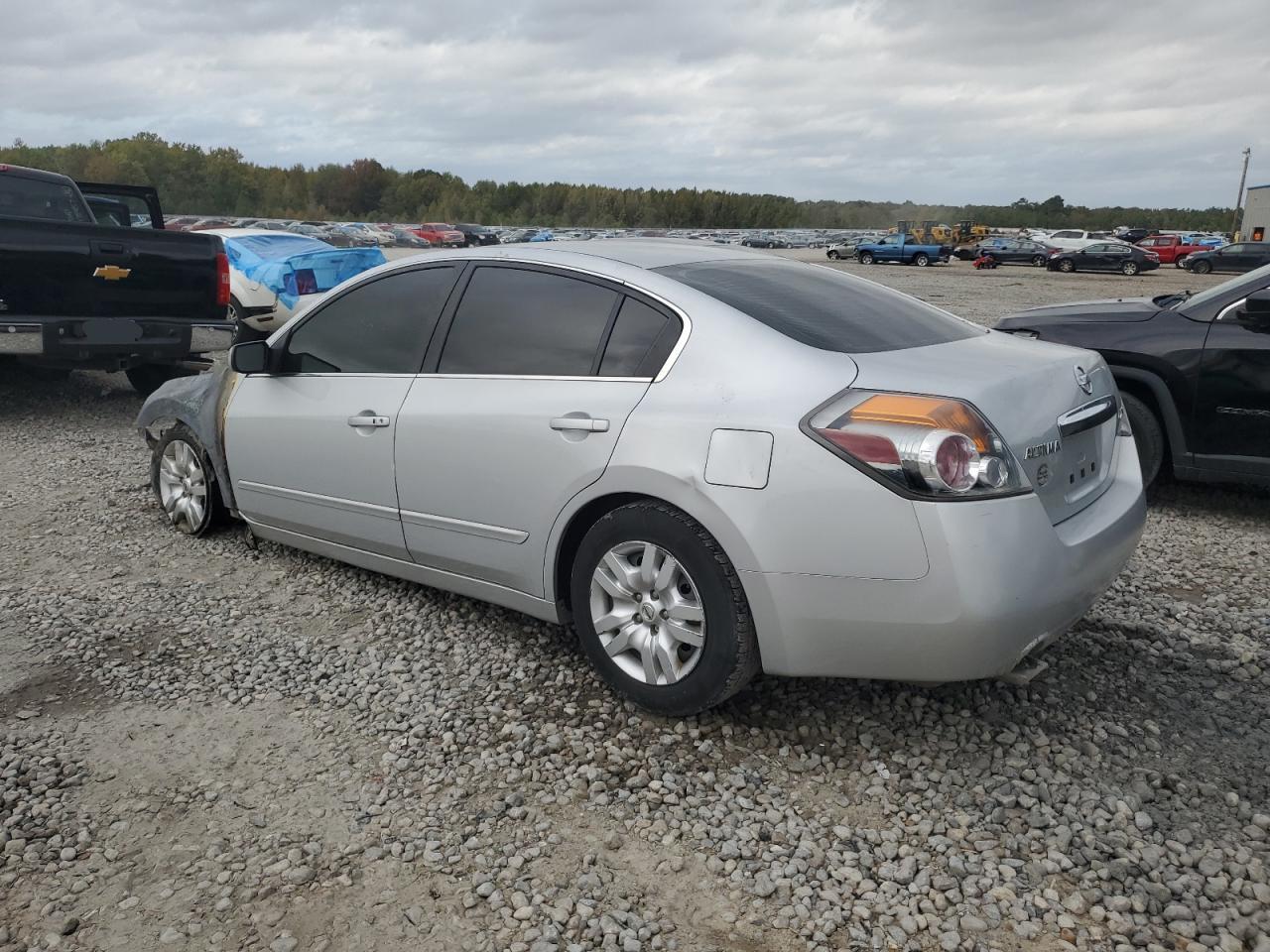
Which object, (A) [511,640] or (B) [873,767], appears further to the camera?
(A) [511,640]

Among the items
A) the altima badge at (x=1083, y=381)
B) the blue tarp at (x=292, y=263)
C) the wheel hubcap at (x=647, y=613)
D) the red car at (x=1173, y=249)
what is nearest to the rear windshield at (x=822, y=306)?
the altima badge at (x=1083, y=381)

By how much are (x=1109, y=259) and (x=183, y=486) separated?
42849 millimetres

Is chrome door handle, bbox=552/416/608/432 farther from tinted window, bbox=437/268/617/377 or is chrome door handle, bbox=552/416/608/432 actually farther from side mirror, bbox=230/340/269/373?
side mirror, bbox=230/340/269/373

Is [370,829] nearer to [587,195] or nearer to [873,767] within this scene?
[873,767]

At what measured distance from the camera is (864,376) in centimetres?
303

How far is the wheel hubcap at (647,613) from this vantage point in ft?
10.5

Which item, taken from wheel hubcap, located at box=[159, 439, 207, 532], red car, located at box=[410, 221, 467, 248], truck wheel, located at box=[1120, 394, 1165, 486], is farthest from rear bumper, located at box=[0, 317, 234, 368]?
red car, located at box=[410, 221, 467, 248]

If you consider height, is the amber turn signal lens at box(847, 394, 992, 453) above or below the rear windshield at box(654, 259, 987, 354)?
below

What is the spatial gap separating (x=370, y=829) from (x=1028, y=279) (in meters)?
36.7

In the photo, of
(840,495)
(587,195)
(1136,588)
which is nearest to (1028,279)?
(1136,588)

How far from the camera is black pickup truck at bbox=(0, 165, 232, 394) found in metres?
7.35

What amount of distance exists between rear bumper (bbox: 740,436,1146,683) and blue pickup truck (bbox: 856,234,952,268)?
46831 millimetres

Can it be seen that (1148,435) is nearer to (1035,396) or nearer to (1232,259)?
(1035,396)

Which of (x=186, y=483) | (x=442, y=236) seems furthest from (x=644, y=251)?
(x=442, y=236)
